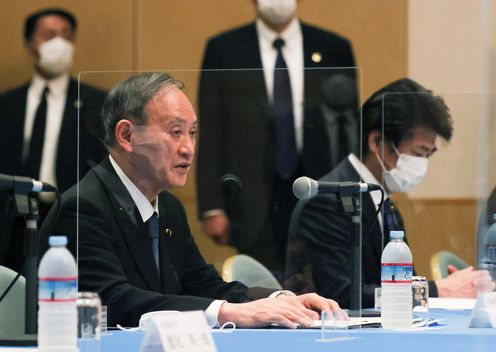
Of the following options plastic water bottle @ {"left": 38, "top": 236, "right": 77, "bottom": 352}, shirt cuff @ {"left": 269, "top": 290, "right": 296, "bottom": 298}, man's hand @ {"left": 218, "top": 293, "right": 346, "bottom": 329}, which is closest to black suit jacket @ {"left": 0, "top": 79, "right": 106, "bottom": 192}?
shirt cuff @ {"left": 269, "top": 290, "right": 296, "bottom": 298}

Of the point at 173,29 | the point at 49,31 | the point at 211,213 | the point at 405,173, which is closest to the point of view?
the point at 211,213

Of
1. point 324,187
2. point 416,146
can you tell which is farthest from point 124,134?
point 416,146

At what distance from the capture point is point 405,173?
4.36 meters

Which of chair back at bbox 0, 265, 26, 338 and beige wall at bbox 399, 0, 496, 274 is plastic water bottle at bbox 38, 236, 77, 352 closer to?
chair back at bbox 0, 265, 26, 338

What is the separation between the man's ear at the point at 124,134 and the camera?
3434 mm

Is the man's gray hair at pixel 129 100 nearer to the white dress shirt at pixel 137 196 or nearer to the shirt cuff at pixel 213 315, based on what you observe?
the white dress shirt at pixel 137 196

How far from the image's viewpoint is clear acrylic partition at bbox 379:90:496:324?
14.3ft

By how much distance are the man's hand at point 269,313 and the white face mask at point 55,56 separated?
3312 mm

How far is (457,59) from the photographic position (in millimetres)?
6684

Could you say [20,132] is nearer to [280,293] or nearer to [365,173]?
[365,173]

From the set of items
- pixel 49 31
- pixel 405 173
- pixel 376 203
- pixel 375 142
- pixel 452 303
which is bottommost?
pixel 452 303

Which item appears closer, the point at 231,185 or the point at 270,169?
the point at 231,185

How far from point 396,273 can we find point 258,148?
0.84 meters

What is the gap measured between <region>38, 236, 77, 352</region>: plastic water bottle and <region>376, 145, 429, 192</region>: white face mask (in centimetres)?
203
